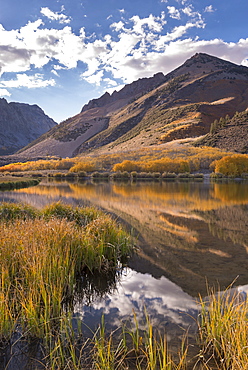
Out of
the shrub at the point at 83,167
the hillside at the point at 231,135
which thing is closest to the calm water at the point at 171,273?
the shrub at the point at 83,167

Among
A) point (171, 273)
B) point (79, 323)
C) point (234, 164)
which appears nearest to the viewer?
point (79, 323)

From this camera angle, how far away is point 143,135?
95.9m

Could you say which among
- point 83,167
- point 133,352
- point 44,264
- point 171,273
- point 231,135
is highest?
point 231,135

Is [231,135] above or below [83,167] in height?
above

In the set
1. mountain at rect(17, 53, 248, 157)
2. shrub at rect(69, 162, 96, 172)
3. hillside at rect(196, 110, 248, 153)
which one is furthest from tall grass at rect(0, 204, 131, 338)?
mountain at rect(17, 53, 248, 157)

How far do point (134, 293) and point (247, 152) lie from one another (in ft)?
196

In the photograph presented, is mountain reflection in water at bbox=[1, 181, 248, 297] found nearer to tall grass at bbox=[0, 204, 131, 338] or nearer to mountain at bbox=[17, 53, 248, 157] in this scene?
tall grass at bbox=[0, 204, 131, 338]

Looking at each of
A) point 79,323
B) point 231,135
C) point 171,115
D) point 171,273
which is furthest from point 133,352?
point 171,115

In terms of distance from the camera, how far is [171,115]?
346 ft

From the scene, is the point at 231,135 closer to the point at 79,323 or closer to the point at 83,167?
the point at 83,167

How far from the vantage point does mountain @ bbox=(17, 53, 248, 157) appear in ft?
300

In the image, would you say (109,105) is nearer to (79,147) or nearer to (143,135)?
(79,147)

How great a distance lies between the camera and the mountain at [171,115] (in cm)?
9144

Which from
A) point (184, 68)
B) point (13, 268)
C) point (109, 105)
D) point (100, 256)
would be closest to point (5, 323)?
point (13, 268)
